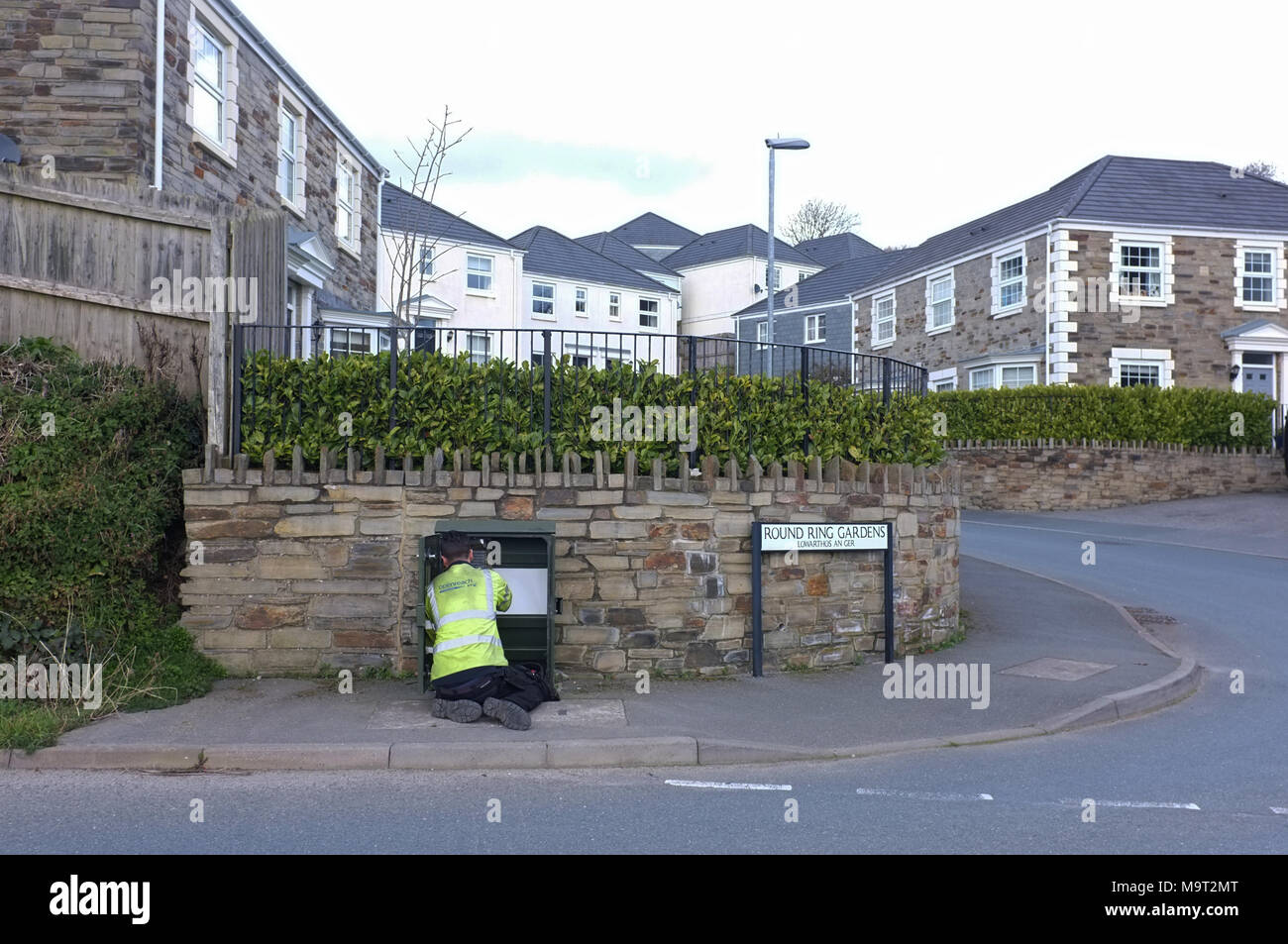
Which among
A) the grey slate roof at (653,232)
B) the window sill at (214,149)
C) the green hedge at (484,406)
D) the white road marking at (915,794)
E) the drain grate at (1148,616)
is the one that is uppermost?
the grey slate roof at (653,232)

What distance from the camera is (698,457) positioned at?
32.1 ft

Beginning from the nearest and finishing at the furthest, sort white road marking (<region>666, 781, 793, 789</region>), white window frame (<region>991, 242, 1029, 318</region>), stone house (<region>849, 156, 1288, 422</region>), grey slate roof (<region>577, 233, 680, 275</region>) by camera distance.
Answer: white road marking (<region>666, 781, 793, 789</region>), stone house (<region>849, 156, 1288, 422</region>), white window frame (<region>991, 242, 1029, 318</region>), grey slate roof (<region>577, 233, 680, 275</region>)

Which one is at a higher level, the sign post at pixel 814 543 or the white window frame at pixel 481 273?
the white window frame at pixel 481 273

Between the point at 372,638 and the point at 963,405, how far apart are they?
2179 cm

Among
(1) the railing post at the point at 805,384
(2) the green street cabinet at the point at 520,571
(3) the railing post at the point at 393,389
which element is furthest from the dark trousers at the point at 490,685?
(1) the railing post at the point at 805,384

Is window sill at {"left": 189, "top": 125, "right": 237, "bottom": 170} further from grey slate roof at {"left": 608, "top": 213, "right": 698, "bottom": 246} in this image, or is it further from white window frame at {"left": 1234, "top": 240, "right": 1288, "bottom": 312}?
grey slate roof at {"left": 608, "top": 213, "right": 698, "bottom": 246}

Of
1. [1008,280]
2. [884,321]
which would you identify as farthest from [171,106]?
[884,321]

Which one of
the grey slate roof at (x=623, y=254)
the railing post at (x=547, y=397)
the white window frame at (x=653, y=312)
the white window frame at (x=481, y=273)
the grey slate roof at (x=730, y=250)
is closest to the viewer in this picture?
the railing post at (x=547, y=397)

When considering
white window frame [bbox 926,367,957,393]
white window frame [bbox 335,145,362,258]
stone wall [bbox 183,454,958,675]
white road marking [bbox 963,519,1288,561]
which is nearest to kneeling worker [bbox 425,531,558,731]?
stone wall [bbox 183,454,958,675]

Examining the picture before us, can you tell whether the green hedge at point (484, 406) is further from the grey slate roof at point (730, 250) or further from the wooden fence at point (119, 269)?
the grey slate roof at point (730, 250)

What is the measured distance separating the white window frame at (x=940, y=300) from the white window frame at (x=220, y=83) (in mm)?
26126

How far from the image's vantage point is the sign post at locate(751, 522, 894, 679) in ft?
31.0

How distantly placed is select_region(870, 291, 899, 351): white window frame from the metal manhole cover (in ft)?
97.4

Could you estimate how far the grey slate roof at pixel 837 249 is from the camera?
2109 inches
